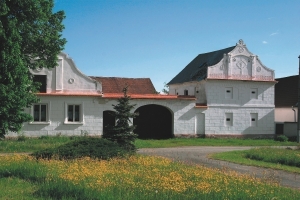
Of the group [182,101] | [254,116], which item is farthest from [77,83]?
[254,116]

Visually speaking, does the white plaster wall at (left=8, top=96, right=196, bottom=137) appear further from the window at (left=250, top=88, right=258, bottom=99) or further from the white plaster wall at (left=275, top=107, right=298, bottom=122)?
the white plaster wall at (left=275, top=107, right=298, bottom=122)

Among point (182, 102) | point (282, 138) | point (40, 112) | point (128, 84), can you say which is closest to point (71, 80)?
point (40, 112)

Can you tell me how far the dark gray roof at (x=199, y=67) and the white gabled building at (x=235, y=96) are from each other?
142 millimetres

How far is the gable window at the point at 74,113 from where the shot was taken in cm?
3647

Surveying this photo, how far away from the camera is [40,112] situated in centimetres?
3591

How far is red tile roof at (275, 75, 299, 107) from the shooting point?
1933 inches

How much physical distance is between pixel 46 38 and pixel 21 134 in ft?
36.6

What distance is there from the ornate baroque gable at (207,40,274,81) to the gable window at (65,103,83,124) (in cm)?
1252

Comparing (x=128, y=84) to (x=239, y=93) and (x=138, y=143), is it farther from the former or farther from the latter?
(x=138, y=143)

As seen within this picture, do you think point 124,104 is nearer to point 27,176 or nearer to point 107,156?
point 107,156

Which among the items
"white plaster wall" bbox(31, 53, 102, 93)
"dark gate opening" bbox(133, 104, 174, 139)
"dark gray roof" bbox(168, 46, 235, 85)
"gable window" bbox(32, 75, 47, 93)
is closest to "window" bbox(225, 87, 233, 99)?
"dark gray roof" bbox(168, 46, 235, 85)

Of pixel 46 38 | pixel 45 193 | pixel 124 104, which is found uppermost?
pixel 46 38

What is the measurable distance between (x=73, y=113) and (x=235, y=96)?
15635 millimetres

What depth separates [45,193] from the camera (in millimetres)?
11531
